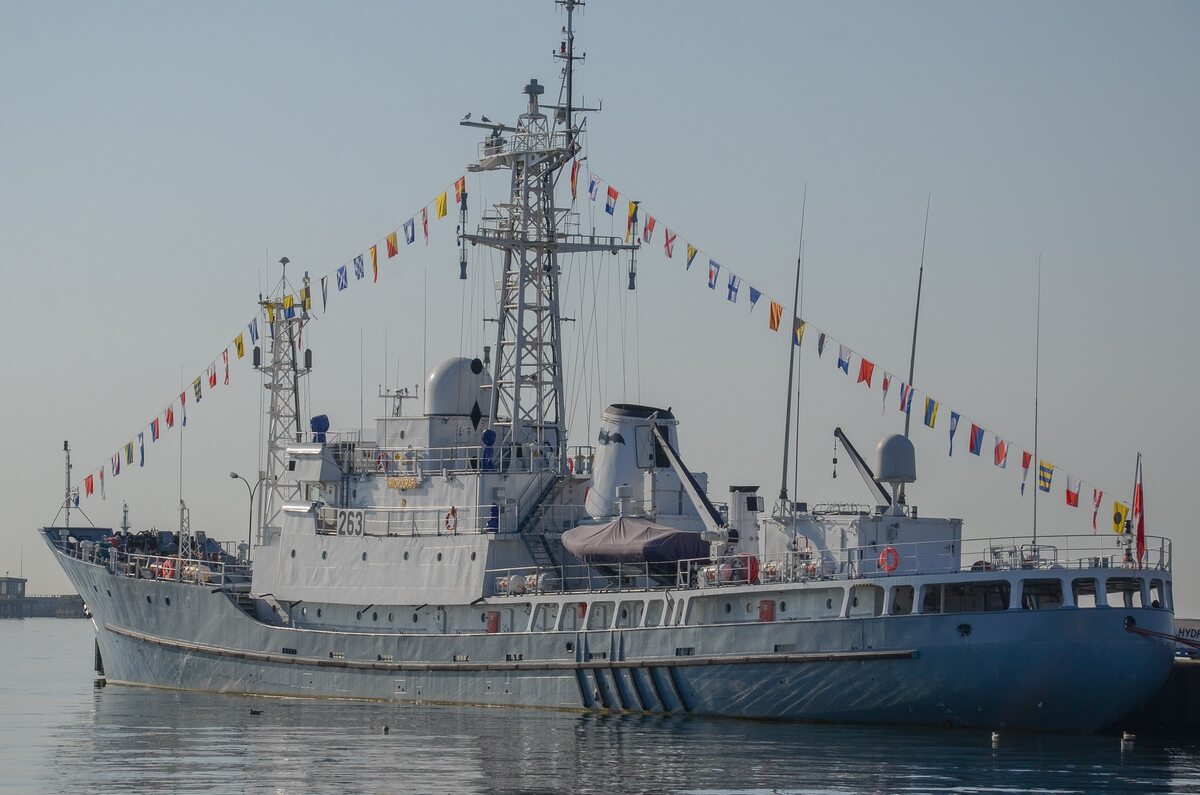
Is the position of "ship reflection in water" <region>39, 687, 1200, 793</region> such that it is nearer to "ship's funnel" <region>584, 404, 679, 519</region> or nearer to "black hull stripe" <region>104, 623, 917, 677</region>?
"black hull stripe" <region>104, 623, 917, 677</region>

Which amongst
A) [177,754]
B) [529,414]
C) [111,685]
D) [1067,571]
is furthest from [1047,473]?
[111,685]

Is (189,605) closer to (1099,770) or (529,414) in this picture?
(529,414)

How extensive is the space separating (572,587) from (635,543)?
3.20 meters

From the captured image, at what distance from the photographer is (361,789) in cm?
2927

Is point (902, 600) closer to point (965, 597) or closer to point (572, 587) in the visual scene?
point (965, 597)

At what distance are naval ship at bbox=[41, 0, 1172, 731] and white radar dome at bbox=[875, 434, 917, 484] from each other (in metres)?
0.06

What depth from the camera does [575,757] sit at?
1288 inches

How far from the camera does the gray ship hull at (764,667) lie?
35.0 meters

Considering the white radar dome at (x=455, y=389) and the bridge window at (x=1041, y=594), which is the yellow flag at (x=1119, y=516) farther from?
the white radar dome at (x=455, y=389)

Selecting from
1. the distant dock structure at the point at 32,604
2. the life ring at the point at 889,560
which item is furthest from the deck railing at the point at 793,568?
the distant dock structure at the point at 32,604

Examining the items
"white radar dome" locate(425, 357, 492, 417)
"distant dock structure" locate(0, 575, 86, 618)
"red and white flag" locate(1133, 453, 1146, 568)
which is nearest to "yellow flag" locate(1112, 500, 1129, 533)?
"red and white flag" locate(1133, 453, 1146, 568)

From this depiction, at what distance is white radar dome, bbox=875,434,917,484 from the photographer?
127ft

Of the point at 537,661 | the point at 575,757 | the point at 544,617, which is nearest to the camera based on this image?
the point at 575,757

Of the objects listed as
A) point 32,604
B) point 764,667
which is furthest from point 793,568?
point 32,604
